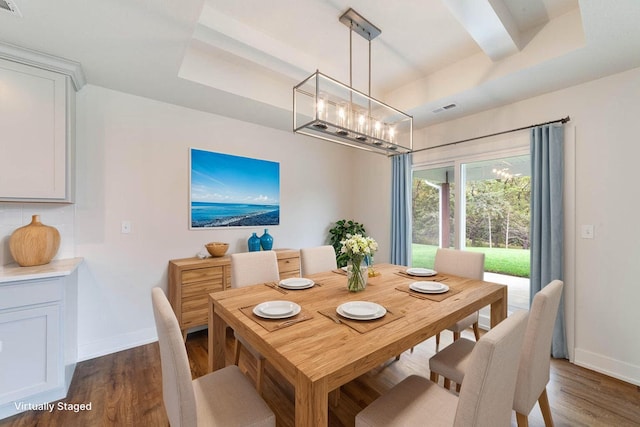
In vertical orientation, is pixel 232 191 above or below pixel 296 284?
above

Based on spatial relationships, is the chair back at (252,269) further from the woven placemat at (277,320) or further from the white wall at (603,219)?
the white wall at (603,219)

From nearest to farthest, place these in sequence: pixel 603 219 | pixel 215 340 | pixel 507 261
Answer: pixel 215 340 < pixel 603 219 < pixel 507 261

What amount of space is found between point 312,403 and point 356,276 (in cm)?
98

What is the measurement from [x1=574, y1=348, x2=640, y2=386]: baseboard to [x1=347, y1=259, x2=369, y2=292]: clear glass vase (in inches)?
86.4

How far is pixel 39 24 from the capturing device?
5.40 feet

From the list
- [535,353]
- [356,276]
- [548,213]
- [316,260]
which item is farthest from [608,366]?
[316,260]

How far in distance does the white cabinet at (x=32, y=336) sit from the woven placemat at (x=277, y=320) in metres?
1.43

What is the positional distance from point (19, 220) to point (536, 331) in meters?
3.55

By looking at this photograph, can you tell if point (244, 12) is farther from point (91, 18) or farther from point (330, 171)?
point (330, 171)

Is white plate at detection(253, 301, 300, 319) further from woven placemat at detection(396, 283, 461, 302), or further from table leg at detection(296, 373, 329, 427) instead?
woven placemat at detection(396, 283, 461, 302)

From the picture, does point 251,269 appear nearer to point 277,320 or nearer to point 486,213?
point 277,320

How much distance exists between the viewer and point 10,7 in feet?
4.93

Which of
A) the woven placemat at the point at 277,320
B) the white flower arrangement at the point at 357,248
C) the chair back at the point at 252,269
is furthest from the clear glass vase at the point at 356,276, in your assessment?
the chair back at the point at 252,269

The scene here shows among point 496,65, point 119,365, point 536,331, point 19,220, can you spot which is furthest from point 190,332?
point 496,65
